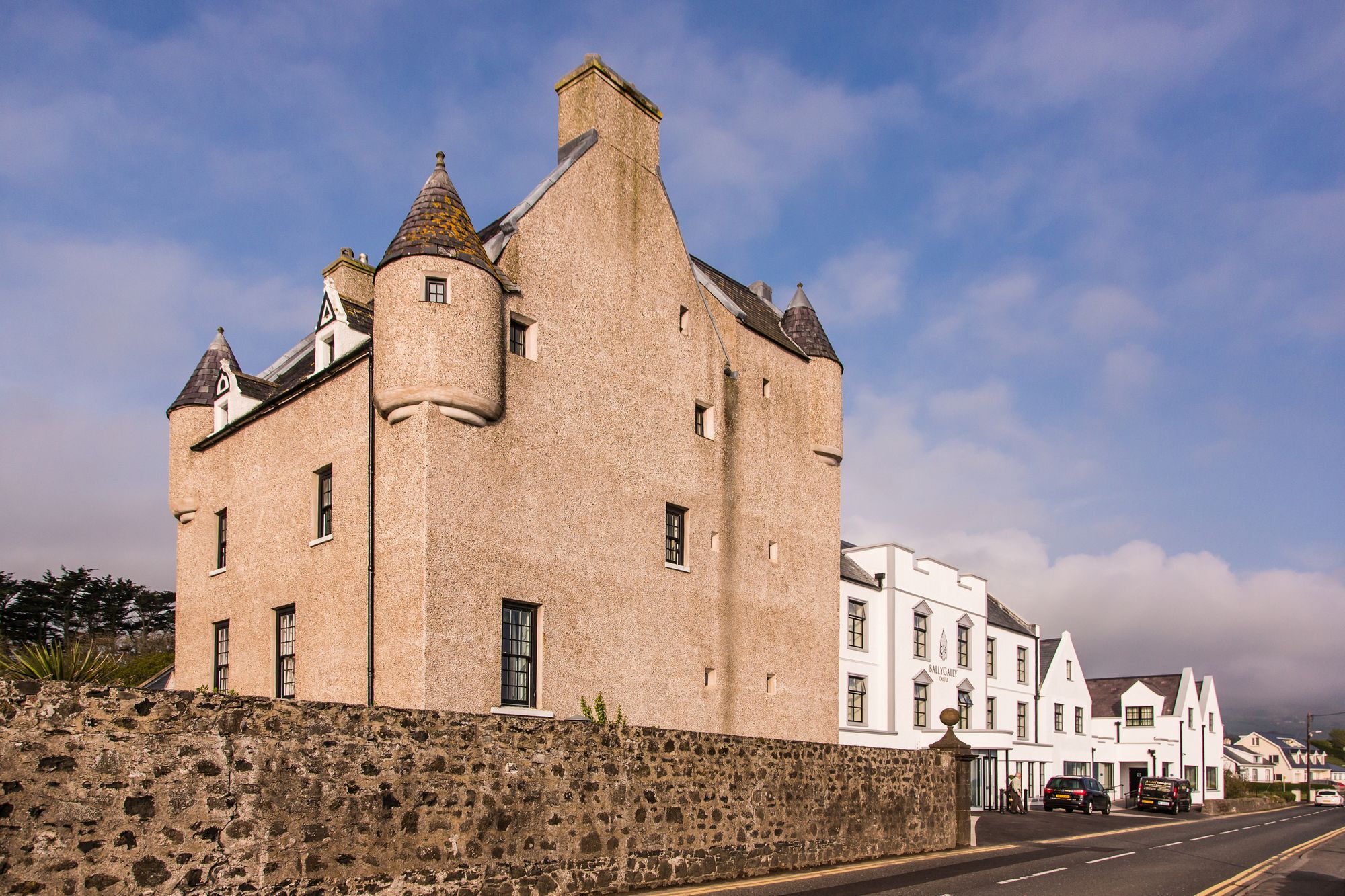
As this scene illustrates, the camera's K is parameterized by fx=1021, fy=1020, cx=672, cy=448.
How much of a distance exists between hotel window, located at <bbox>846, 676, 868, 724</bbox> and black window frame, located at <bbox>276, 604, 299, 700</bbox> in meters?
20.7

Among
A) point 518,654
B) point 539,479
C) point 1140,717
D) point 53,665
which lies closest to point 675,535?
point 539,479

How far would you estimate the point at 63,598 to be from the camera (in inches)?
2707

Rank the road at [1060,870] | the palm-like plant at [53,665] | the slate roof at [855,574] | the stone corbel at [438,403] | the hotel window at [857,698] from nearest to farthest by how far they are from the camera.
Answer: the palm-like plant at [53,665], the road at [1060,870], the stone corbel at [438,403], the hotel window at [857,698], the slate roof at [855,574]

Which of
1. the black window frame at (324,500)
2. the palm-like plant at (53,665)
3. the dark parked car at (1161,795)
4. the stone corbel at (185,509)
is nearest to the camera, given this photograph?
the palm-like plant at (53,665)

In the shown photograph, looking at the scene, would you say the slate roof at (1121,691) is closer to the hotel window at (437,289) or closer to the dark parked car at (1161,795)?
the dark parked car at (1161,795)

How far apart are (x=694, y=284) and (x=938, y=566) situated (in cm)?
2193

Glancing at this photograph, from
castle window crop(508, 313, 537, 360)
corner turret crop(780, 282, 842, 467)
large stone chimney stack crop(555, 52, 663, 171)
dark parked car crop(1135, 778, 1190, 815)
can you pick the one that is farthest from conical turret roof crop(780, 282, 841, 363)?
dark parked car crop(1135, 778, 1190, 815)

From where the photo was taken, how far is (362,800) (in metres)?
10.8

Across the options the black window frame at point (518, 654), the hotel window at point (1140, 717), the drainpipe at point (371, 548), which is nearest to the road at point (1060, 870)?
the black window frame at point (518, 654)

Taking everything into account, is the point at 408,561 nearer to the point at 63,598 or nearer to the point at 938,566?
the point at 938,566

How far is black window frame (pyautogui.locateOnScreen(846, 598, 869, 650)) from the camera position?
121ft

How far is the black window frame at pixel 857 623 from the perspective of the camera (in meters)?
36.8

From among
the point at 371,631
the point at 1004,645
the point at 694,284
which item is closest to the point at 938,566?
the point at 1004,645

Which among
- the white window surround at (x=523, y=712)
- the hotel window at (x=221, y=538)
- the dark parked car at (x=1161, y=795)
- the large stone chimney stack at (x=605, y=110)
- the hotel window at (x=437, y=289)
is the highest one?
the large stone chimney stack at (x=605, y=110)
